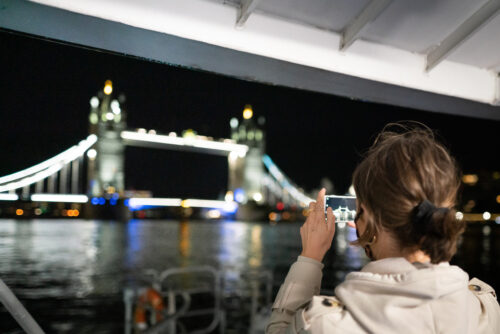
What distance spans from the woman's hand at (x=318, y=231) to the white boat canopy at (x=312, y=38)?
679 mm

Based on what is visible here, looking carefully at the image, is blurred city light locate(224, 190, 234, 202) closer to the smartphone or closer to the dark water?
the dark water

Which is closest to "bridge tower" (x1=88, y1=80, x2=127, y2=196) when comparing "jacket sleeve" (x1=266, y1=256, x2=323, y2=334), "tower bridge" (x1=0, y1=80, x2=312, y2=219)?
"tower bridge" (x1=0, y1=80, x2=312, y2=219)

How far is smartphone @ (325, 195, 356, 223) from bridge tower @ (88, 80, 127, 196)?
30.5 meters

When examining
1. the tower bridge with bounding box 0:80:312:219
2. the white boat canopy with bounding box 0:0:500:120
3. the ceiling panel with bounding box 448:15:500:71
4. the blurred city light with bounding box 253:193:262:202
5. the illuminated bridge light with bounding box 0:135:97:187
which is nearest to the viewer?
the white boat canopy with bounding box 0:0:500:120

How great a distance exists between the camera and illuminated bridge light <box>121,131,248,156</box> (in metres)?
33.4

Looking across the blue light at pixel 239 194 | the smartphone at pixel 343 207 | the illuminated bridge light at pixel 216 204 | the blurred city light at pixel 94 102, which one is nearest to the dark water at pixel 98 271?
the smartphone at pixel 343 207

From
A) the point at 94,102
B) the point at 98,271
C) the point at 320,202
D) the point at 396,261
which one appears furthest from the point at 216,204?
the point at 396,261

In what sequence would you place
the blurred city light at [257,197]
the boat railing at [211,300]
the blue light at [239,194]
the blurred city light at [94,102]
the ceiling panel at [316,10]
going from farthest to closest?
the blurred city light at [257,197], the blue light at [239,194], the blurred city light at [94,102], the boat railing at [211,300], the ceiling panel at [316,10]

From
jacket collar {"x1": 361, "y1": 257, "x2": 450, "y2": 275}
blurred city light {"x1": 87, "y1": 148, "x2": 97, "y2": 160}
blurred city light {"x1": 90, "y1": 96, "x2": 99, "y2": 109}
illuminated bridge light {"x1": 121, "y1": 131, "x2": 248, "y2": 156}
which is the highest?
blurred city light {"x1": 90, "y1": 96, "x2": 99, "y2": 109}

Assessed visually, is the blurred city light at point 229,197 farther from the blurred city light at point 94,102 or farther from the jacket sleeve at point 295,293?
the jacket sleeve at point 295,293

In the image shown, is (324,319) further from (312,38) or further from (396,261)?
(312,38)

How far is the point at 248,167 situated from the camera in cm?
3622

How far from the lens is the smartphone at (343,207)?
28.0 inches

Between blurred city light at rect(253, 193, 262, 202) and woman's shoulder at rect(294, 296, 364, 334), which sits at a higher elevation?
blurred city light at rect(253, 193, 262, 202)
